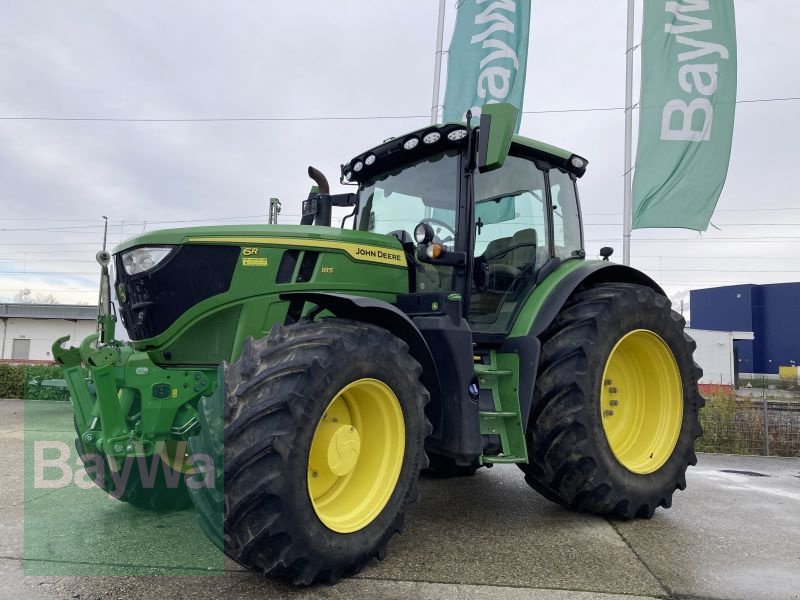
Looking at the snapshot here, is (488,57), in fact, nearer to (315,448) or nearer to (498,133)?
(498,133)

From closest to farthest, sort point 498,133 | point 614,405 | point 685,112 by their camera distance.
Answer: point 498,133 < point 614,405 < point 685,112

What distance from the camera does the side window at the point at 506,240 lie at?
163 inches

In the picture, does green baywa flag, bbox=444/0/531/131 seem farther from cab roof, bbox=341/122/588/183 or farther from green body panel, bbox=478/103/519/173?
green body panel, bbox=478/103/519/173

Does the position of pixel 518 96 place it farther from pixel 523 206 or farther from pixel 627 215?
pixel 523 206

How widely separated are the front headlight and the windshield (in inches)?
63.4

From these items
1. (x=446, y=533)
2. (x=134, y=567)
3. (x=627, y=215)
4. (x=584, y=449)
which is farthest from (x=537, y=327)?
(x=627, y=215)

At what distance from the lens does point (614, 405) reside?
14.7 ft

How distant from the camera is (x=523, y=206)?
4.46 m

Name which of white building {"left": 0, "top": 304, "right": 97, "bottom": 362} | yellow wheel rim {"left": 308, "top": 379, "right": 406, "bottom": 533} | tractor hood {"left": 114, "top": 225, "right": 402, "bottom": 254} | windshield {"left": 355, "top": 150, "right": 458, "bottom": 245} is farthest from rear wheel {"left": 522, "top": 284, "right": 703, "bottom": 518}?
white building {"left": 0, "top": 304, "right": 97, "bottom": 362}

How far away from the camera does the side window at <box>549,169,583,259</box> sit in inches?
185

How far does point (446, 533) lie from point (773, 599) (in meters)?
1.65

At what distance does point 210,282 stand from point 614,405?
298cm

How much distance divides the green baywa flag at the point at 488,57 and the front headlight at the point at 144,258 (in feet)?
25.7

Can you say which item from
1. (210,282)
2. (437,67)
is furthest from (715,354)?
(210,282)
